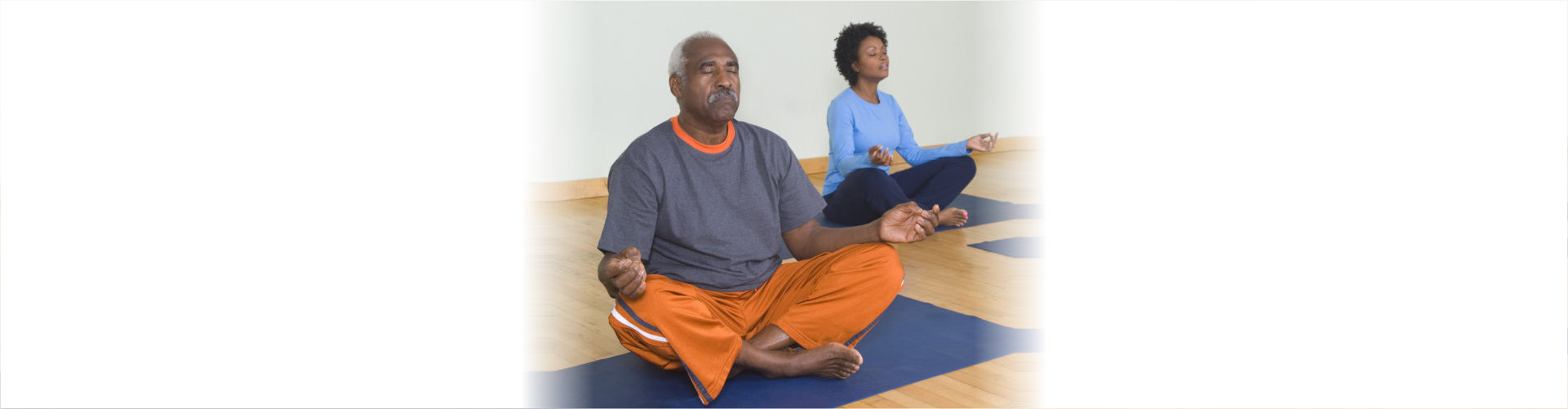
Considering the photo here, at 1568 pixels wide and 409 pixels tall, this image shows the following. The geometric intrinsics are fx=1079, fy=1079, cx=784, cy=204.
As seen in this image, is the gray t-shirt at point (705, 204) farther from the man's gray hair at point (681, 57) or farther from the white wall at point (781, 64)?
the white wall at point (781, 64)

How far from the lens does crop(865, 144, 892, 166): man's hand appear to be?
3.09 metres

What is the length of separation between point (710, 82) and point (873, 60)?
1.73 meters

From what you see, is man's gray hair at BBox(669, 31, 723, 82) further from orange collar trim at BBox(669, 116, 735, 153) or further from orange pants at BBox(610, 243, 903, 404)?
orange pants at BBox(610, 243, 903, 404)

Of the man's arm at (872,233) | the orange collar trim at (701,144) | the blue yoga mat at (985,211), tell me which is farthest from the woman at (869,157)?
the orange collar trim at (701,144)

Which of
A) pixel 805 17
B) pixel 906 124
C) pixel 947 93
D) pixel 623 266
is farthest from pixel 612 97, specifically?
pixel 623 266

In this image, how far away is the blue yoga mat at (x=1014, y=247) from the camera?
322 cm

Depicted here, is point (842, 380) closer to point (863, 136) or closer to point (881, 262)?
point (881, 262)

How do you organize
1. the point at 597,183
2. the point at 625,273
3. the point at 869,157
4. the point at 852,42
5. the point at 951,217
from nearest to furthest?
1. the point at 625,273
2. the point at 869,157
3. the point at 951,217
4. the point at 852,42
5. the point at 597,183

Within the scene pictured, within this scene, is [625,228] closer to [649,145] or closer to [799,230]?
[649,145]

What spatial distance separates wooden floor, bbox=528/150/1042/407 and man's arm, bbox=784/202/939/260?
23cm

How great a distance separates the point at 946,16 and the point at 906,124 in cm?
232

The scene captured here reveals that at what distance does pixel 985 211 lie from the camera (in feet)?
13.5

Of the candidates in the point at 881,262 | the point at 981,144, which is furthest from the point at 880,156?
the point at 881,262

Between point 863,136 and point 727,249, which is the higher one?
point 863,136
